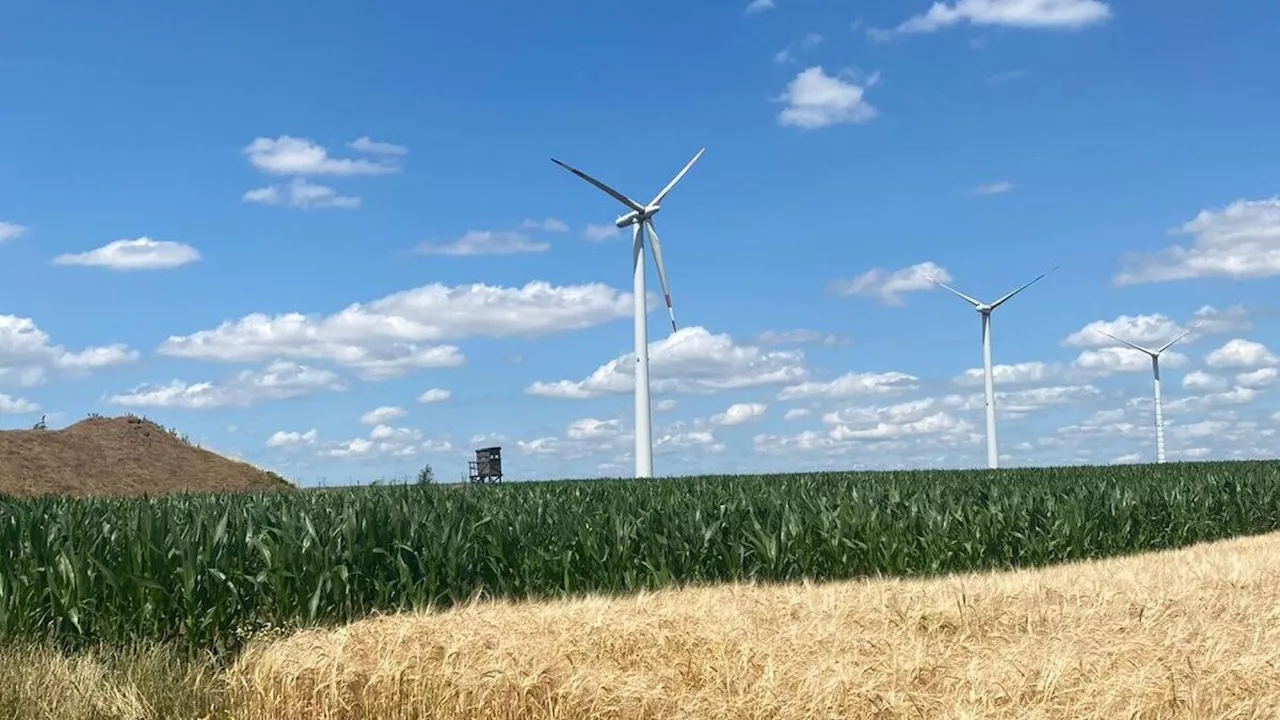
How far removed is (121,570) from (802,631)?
688 centimetres

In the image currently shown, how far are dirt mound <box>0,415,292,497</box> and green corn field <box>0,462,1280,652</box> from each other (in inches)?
1074

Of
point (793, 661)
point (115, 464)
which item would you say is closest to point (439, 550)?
point (793, 661)

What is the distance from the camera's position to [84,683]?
880 centimetres

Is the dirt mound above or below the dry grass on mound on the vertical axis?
above

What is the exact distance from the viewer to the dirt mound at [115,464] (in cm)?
4600

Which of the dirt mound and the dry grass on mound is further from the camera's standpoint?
the dirt mound

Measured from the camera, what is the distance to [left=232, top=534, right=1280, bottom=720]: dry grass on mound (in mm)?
6891

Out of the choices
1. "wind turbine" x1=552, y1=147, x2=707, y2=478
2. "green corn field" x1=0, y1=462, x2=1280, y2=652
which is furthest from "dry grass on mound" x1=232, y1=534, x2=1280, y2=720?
"wind turbine" x1=552, y1=147, x2=707, y2=478

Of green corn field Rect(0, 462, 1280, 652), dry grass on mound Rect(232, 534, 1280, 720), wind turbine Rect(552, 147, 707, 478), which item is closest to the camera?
dry grass on mound Rect(232, 534, 1280, 720)

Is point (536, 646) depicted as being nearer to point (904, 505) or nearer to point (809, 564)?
point (809, 564)

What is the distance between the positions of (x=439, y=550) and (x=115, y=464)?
1630 inches

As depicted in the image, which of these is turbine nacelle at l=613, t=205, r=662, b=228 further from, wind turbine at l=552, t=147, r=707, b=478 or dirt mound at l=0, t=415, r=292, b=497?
dirt mound at l=0, t=415, r=292, b=497

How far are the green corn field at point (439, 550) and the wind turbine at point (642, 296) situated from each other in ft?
52.6

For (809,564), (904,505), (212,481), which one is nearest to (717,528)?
(809,564)
